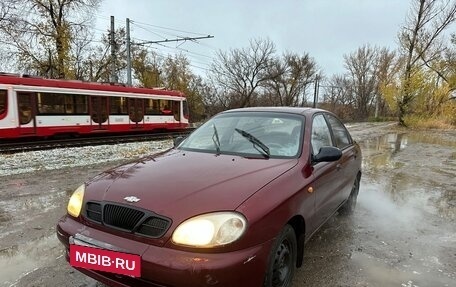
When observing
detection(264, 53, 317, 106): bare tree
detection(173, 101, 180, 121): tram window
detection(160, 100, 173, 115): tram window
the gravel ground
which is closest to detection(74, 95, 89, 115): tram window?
the gravel ground

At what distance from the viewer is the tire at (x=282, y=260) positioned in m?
2.55

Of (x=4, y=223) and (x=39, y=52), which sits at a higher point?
(x=39, y=52)

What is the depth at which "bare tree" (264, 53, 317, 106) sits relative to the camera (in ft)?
159

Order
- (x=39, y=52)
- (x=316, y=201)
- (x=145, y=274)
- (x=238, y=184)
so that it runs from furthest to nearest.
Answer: (x=39, y=52) < (x=316, y=201) < (x=238, y=184) < (x=145, y=274)

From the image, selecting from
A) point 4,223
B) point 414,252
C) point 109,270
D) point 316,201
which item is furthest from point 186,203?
point 4,223

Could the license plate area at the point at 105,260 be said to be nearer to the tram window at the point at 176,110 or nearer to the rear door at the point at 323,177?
the rear door at the point at 323,177

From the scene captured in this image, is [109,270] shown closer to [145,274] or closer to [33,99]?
[145,274]

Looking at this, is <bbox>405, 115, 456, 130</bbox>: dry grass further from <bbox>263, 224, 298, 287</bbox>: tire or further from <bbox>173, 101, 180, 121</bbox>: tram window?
<bbox>263, 224, 298, 287</bbox>: tire

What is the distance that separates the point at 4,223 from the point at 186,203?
3444mm

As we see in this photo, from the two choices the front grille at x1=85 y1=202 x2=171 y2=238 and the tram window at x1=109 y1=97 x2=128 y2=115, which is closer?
the front grille at x1=85 y1=202 x2=171 y2=238

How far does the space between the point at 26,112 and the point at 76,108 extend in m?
2.23

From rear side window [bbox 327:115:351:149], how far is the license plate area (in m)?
3.01

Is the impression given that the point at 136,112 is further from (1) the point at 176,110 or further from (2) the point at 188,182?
(2) the point at 188,182

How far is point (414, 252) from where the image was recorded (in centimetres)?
395
